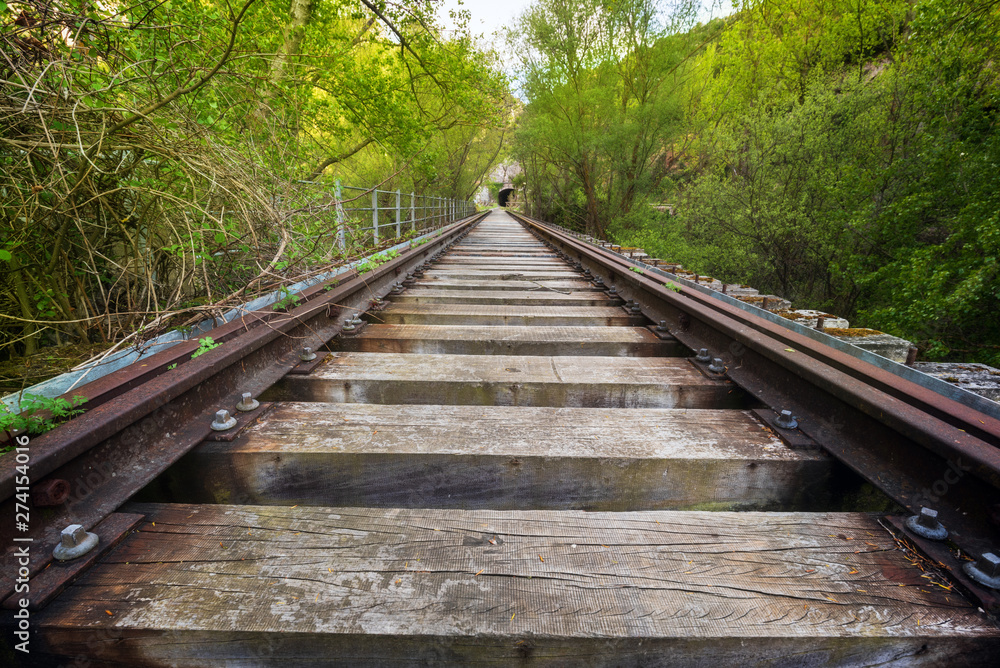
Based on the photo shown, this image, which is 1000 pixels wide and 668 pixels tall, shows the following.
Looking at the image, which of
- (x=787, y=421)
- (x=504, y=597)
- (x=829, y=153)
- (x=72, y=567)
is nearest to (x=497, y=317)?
(x=787, y=421)

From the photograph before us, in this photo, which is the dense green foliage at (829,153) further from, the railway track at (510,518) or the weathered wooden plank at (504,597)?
the weathered wooden plank at (504,597)

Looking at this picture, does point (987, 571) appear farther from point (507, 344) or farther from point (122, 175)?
point (122, 175)

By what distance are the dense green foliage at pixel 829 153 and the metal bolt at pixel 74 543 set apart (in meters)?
7.25

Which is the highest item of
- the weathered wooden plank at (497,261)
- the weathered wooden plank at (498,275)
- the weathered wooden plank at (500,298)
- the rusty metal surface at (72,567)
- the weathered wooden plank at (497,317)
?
the weathered wooden plank at (497,261)

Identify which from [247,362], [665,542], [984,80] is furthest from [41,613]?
[984,80]

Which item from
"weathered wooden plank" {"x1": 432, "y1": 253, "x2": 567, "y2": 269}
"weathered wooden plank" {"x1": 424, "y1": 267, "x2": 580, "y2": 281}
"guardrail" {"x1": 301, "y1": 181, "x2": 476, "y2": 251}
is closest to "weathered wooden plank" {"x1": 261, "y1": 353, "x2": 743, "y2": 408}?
"guardrail" {"x1": 301, "y1": 181, "x2": 476, "y2": 251}

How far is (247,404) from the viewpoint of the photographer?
→ 60.5 inches

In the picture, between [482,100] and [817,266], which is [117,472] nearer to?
[482,100]

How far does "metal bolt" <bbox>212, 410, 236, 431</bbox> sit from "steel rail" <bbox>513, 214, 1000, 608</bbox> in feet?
6.04

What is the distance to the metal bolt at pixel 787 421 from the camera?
1.48 metres

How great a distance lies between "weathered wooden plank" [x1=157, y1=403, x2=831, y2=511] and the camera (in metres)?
1.29

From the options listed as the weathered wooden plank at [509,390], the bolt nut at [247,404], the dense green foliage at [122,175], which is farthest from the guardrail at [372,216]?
the bolt nut at [247,404]

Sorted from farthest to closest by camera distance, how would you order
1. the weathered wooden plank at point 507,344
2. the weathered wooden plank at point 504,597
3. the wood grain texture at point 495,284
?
the wood grain texture at point 495,284 < the weathered wooden plank at point 507,344 < the weathered wooden plank at point 504,597

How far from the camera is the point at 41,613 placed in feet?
2.57
